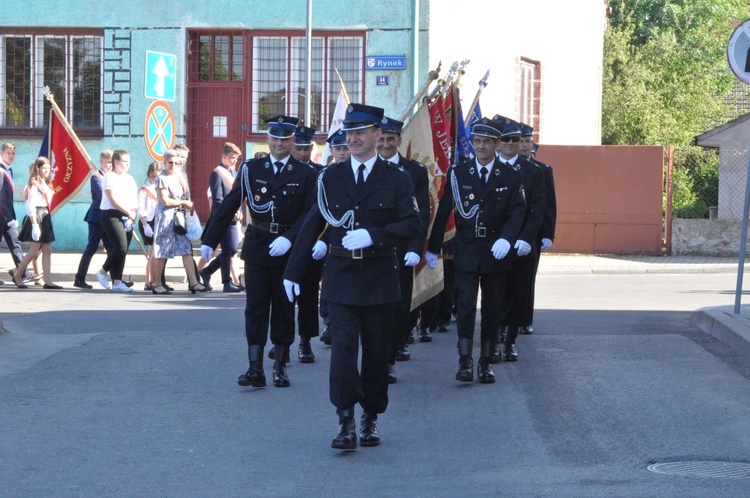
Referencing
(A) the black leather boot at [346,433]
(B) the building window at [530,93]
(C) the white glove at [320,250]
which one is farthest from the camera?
(B) the building window at [530,93]

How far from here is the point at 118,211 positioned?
1606 cm

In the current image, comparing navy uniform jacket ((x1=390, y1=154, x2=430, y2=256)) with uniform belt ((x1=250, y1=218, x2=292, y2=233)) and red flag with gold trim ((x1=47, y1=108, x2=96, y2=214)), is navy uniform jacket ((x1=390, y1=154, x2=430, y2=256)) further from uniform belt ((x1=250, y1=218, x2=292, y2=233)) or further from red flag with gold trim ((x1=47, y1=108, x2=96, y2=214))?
red flag with gold trim ((x1=47, y1=108, x2=96, y2=214))

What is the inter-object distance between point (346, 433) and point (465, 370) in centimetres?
239

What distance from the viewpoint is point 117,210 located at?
16.1 meters

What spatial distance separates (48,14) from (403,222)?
17.9m

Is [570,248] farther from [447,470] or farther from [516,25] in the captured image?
[447,470]

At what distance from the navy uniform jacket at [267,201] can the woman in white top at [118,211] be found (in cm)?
740

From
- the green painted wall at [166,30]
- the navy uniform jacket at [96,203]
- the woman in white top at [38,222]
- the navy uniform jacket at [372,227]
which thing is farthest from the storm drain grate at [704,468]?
the green painted wall at [166,30]

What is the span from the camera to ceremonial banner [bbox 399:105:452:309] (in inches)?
404

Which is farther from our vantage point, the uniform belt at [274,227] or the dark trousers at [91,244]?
the dark trousers at [91,244]

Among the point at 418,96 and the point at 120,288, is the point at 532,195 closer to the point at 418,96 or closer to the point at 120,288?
the point at 418,96

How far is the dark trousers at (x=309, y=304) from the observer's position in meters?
9.92

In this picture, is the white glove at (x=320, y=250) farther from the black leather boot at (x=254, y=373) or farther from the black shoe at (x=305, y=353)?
the black shoe at (x=305, y=353)

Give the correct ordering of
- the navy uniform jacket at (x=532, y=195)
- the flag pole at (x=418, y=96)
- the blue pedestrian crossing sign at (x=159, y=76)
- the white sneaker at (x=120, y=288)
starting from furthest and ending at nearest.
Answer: the blue pedestrian crossing sign at (x=159, y=76) → the white sneaker at (x=120, y=288) → the flag pole at (x=418, y=96) → the navy uniform jacket at (x=532, y=195)
